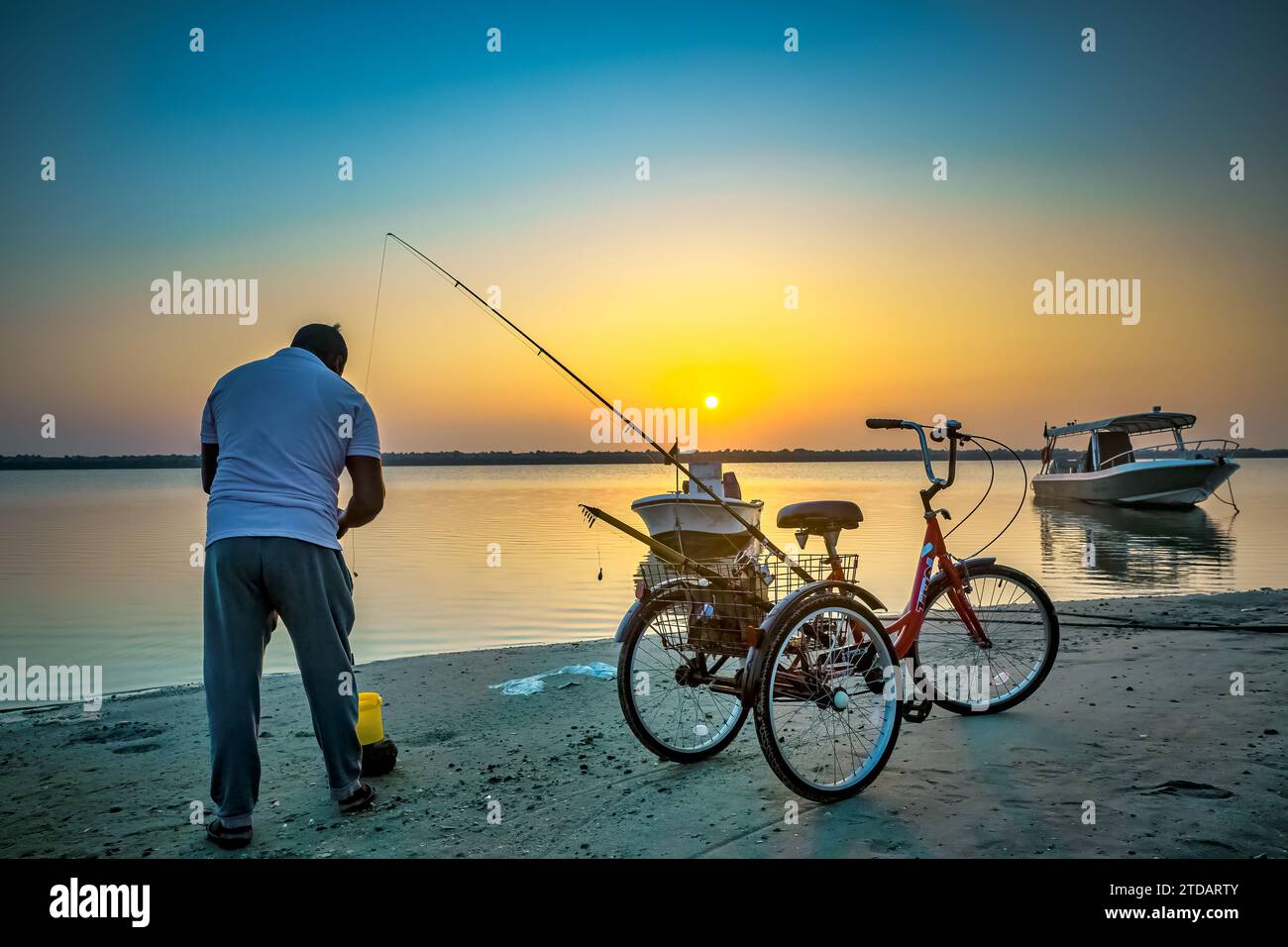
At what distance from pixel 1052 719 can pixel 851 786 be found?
5.78ft

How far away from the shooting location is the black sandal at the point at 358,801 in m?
3.63

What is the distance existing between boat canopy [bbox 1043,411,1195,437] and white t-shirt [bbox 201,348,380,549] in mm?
33180

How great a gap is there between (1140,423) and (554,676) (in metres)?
32.8

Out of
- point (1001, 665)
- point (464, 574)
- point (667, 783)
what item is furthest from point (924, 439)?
point (464, 574)

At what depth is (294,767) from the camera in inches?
171

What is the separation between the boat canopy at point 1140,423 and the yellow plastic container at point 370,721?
107ft

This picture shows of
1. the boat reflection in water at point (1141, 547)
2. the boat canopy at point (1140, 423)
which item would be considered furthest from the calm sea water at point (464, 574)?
the boat canopy at point (1140, 423)

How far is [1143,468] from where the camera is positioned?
105 ft

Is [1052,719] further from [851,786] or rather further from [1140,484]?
[1140,484]

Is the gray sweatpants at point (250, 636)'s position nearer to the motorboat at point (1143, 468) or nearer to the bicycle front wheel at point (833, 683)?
the bicycle front wheel at point (833, 683)

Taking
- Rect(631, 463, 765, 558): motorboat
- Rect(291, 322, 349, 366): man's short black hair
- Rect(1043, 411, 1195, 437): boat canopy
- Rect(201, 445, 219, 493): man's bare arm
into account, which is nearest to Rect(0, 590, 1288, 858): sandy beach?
Rect(201, 445, 219, 493): man's bare arm

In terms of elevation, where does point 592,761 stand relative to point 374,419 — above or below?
below
